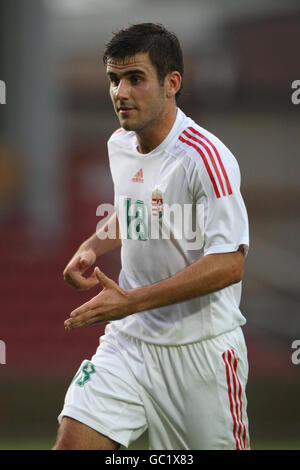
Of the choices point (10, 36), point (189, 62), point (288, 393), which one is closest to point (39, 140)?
point (10, 36)

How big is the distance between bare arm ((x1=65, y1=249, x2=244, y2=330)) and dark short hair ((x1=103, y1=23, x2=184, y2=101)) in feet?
2.59

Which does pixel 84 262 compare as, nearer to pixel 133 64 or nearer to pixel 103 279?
pixel 103 279

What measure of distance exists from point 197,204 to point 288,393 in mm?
5106

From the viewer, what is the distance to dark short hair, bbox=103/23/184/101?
3.18 metres

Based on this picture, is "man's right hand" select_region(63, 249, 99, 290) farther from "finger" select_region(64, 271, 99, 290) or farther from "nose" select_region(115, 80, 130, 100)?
"nose" select_region(115, 80, 130, 100)

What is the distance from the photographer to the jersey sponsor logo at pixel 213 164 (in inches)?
119

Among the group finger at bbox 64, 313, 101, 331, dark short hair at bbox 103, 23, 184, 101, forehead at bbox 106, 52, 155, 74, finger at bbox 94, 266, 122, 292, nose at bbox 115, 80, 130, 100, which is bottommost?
finger at bbox 64, 313, 101, 331

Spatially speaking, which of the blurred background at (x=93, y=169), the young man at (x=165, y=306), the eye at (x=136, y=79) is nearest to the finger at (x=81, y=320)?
the young man at (x=165, y=306)

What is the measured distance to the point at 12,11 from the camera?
1105 centimetres

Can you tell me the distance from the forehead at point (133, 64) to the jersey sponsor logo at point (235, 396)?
1.15 metres

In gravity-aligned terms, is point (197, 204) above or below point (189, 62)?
below

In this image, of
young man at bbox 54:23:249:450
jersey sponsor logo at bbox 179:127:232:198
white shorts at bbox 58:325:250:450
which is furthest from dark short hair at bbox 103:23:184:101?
white shorts at bbox 58:325:250:450

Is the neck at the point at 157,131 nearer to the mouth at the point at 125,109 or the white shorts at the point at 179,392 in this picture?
the mouth at the point at 125,109

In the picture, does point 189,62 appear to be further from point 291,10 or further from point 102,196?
point 102,196
